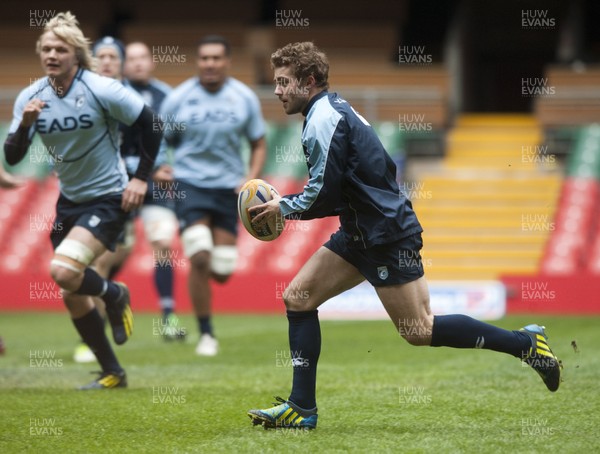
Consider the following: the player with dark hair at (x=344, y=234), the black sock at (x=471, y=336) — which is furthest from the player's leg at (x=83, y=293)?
the black sock at (x=471, y=336)

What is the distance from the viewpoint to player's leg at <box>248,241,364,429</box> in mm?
5492

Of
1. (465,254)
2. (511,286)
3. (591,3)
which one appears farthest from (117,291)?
(591,3)

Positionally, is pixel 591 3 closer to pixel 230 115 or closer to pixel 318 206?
pixel 230 115

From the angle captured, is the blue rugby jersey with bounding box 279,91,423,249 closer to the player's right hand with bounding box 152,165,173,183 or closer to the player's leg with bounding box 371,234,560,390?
the player's leg with bounding box 371,234,560,390

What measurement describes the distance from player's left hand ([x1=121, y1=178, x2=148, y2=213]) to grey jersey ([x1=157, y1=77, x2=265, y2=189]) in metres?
2.44

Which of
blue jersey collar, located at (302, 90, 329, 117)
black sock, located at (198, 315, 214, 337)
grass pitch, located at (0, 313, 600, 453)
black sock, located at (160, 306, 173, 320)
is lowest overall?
grass pitch, located at (0, 313, 600, 453)

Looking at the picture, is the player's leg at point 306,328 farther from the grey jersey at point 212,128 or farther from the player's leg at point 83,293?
the grey jersey at point 212,128

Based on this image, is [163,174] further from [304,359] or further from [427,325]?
[427,325]

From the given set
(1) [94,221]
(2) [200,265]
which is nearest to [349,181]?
(1) [94,221]

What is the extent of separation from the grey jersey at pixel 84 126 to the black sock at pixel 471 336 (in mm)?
2396

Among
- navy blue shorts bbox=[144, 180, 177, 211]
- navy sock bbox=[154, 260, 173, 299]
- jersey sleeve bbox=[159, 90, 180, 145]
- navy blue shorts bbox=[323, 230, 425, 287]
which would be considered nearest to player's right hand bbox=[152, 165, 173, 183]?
jersey sleeve bbox=[159, 90, 180, 145]

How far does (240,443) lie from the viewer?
5.12 m

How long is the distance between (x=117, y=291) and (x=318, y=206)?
220 cm

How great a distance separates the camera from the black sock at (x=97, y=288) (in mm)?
6695
